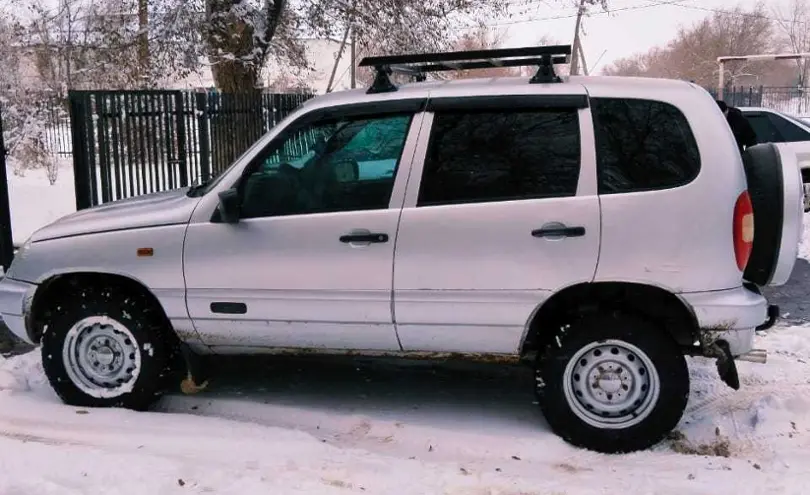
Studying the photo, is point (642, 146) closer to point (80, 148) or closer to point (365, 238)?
point (365, 238)

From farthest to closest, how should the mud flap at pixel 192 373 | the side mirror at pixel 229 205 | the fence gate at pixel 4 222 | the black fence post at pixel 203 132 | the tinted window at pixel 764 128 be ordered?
1. the tinted window at pixel 764 128
2. the black fence post at pixel 203 132
3. the fence gate at pixel 4 222
4. the mud flap at pixel 192 373
5. the side mirror at pixel 229 205

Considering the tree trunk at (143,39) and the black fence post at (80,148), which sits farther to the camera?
the tree trunk at (143,39)

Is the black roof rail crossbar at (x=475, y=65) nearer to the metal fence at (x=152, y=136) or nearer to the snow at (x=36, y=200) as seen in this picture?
the metal fence at (x=152, y=136)

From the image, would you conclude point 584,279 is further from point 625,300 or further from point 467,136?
point 467,136

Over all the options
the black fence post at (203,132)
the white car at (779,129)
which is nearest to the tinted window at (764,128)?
the white car at (779,129)

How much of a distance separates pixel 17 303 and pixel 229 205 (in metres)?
1.55

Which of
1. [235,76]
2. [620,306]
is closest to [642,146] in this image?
[620,306]

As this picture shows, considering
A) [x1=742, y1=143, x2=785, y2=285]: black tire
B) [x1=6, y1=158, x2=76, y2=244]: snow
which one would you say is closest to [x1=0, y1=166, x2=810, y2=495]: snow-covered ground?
[x1=742, y1=143, x2=785, y2=285]: black tire

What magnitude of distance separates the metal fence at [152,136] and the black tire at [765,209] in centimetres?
686

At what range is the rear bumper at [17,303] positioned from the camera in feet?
15.8

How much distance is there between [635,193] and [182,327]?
2674 millimetres

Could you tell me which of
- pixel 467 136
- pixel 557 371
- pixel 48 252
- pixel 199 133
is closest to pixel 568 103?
pixel 467 136

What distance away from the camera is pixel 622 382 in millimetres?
4191

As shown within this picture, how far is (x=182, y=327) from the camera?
4.71m
